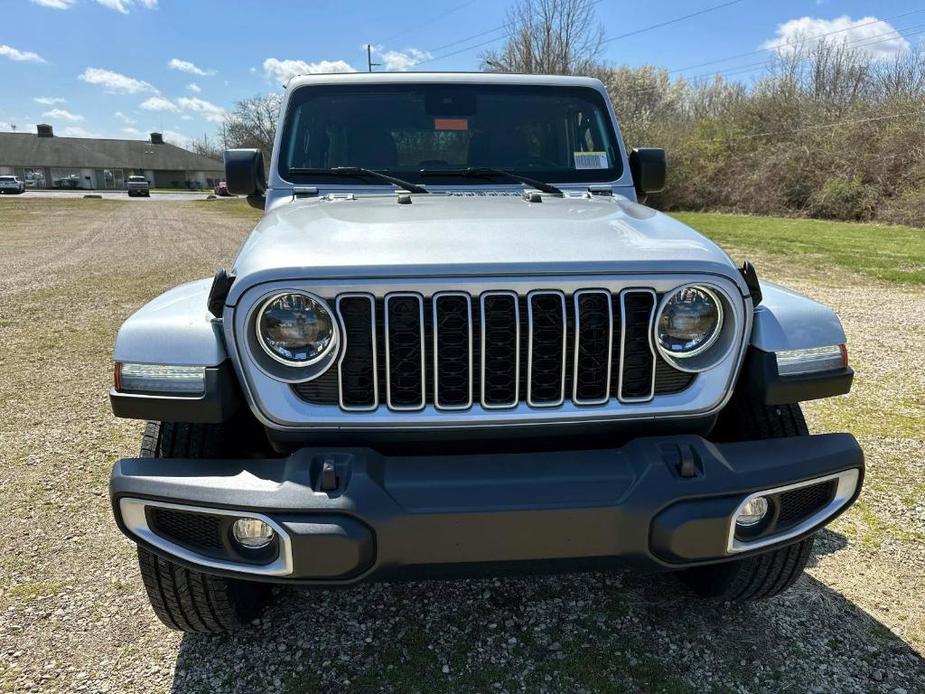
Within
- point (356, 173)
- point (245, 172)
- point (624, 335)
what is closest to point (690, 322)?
point (624, 335)

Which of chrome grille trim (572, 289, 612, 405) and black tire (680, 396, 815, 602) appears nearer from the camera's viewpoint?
chrome grille trim (572, 289, 612, 405)

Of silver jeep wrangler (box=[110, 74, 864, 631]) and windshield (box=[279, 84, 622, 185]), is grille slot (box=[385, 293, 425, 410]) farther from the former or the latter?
windshield (box=[279, 84, 622, 185])

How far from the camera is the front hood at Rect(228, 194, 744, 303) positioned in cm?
185

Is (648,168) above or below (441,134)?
below

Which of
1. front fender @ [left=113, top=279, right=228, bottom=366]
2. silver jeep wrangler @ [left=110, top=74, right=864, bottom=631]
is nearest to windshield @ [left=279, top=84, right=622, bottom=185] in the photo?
silver jeep wrangler @ [left=110, top=74, right=864, bottom=631]

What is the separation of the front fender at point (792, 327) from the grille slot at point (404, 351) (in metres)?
1.04

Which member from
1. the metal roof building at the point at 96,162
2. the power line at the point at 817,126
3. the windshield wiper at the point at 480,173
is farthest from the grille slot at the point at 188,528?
the metal roof building at the point at 96,162

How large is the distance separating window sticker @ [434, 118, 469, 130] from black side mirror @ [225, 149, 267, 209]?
896mm

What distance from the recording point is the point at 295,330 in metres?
1.87

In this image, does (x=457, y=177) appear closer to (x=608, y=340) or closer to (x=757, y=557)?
(x=608, y=340)

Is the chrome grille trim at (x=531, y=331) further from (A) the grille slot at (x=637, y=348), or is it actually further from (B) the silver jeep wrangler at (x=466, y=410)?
(A) the grille slot at (x=637, y=348)

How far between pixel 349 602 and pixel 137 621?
78 cm

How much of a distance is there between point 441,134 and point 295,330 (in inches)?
70.9

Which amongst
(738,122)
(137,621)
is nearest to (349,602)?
(137,621)
